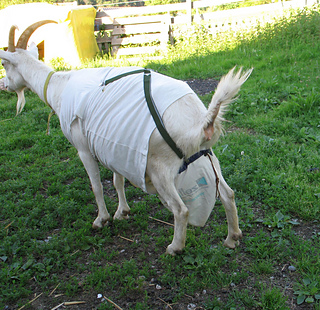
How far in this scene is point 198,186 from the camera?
2.71 metres

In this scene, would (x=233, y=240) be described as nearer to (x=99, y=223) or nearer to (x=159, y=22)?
→ (x=99, y=223)

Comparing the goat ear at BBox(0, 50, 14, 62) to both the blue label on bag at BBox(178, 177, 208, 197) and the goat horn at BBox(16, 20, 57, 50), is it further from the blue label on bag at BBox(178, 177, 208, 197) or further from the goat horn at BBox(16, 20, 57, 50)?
the blue label on bag at BBox(178, 177, 208, 197)

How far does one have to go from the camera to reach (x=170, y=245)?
2900mm

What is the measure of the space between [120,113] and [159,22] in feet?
29.8

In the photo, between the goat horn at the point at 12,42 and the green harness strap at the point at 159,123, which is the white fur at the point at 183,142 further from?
the goat horn at the point at 12,42

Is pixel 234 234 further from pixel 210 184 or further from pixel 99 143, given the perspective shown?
pixel 99 143

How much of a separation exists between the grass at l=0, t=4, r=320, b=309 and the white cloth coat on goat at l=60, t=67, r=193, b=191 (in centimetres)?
80

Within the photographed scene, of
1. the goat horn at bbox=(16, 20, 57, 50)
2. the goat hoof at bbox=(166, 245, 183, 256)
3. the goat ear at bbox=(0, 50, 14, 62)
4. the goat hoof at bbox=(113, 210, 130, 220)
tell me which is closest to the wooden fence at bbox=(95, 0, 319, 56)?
the goat horn at bbox=(16, 20, 57, 50)

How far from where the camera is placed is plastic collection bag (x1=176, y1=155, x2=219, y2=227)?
2.70 metres

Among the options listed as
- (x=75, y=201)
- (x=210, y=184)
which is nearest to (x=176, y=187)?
(x=210, y=184)

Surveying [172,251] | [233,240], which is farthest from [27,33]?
[233,240]

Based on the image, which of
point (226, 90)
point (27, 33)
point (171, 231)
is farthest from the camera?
point (27, 33)

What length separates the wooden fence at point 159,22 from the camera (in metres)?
9.70

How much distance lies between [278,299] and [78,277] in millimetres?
1626
